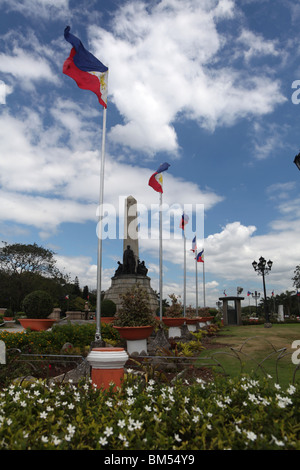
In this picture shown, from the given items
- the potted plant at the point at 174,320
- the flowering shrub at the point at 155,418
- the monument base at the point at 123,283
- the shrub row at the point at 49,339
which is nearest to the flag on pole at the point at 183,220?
the potted plant at the point at 174,320

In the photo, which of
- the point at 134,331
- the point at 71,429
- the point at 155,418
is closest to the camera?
the point at 71,429

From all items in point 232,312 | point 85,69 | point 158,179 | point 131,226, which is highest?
point 85,69

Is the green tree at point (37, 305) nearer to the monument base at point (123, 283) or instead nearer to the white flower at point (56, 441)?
the monument base at point (123, 283)

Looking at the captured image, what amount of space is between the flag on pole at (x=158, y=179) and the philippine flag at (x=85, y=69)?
5.09m

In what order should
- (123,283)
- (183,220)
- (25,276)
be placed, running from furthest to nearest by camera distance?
(25,276)
(123,283)
(183,220)

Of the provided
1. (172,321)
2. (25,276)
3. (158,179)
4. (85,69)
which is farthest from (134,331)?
(25,276)

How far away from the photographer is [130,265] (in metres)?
26.1

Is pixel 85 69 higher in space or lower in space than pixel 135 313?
higher

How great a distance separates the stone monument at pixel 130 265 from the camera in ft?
84.9

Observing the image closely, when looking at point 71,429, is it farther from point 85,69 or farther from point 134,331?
point 85,69

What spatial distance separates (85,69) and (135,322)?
730cm

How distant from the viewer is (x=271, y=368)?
8258 mm

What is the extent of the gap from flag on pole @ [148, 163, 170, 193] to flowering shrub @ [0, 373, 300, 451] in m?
10.8

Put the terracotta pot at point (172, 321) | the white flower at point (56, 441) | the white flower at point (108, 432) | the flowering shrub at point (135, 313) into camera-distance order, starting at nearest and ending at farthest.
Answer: the white flower at point (56, 441)
the white flower at point (108, 432)
the flowering shrub at point (135, 313)
the terracotta pot at point (172, 321)
